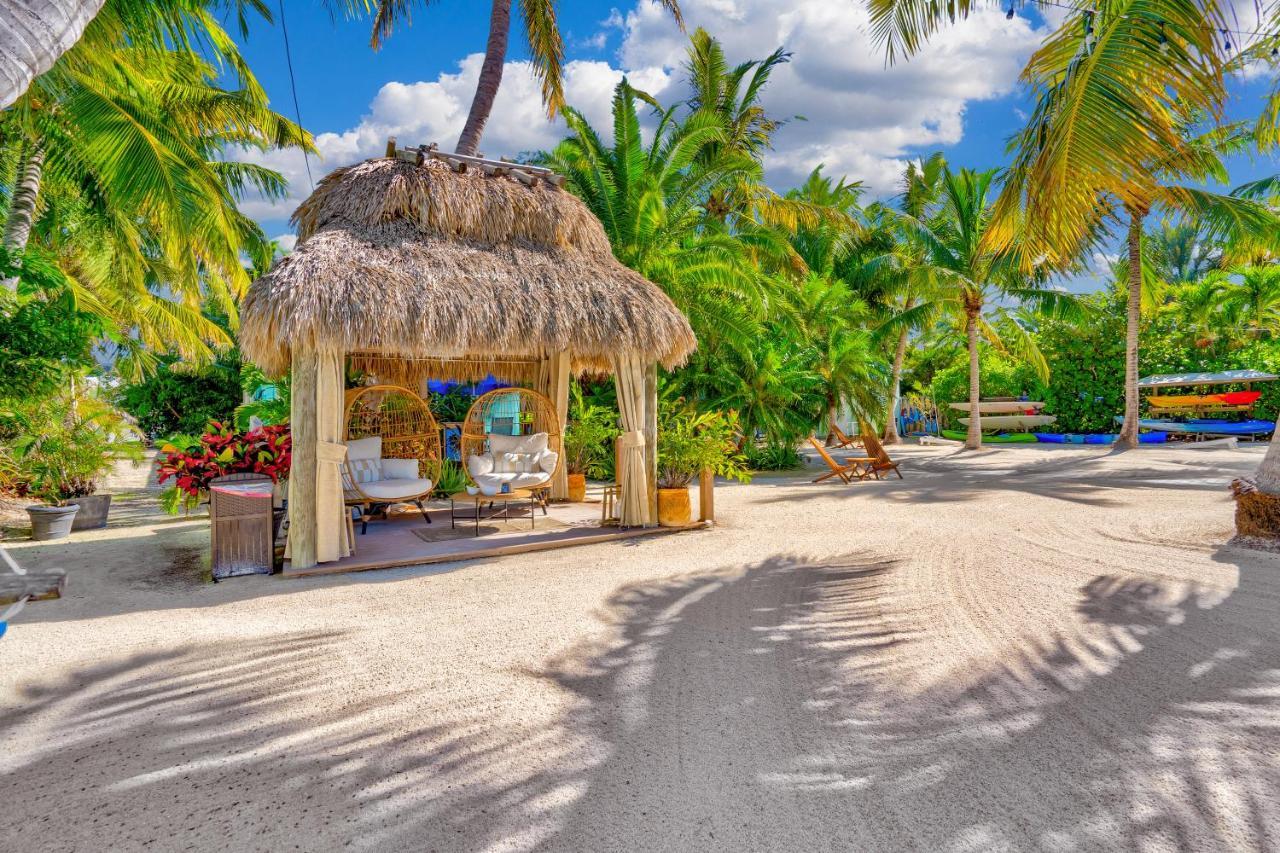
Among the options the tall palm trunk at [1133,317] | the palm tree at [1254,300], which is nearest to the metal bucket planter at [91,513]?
the tall palm trunk at [1133,317]

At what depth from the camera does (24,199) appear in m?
10.3

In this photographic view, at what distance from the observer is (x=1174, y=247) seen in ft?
136

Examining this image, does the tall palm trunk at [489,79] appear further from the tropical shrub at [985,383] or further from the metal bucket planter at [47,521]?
the tropical shrub at [985,383]

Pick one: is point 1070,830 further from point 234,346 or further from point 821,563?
point 234,346

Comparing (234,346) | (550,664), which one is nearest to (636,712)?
(550,664)

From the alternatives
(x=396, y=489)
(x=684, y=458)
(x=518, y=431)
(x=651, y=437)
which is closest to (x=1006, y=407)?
(x=518, y=431)

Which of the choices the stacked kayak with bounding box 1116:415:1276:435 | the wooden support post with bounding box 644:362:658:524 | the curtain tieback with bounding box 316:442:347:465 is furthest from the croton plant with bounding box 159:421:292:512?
the stacked kayak with bounding box 1116:415:1276:435

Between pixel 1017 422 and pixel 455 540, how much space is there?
832 inches

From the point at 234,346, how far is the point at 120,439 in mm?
10510

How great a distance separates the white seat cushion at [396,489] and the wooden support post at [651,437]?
2.39 metres

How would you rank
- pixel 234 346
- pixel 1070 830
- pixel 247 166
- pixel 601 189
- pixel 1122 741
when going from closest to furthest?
pixel 1070 830 → pixel 1122 741 → pixel 601 189 → pixel 247 166 → pixel 234 346

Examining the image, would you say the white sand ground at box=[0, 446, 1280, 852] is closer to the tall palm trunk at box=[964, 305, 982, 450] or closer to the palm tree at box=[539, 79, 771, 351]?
the palm tree at box=[539, 79, 771, 351]

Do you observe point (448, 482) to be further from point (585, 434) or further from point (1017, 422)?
point (1017, 422)

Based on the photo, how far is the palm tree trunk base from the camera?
622cm
